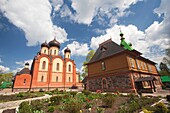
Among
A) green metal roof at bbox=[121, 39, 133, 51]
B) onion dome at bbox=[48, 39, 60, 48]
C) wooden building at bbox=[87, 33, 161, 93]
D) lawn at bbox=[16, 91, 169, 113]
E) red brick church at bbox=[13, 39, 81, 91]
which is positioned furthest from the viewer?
onion dome at bbox=[48, 39, 60, 48]

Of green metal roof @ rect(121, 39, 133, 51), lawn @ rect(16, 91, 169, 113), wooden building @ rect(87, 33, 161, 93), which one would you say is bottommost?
lawn @ rect(16, 91, 169, 113)

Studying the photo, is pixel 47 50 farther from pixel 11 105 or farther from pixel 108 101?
pixel 108 101

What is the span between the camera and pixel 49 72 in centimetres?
3128

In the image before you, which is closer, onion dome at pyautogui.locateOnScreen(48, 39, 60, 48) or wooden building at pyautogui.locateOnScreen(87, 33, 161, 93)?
wooden building at pyautogui.locateOnScreen(87, 33, 161, 93)

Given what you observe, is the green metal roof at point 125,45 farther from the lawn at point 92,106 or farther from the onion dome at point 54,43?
the onion dome at point 54,43

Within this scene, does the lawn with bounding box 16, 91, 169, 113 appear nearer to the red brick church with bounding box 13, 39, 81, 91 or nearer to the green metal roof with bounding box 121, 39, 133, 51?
the green metal roof with bounding box 121, 39, 133, 51

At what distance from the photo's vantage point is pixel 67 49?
128 feet

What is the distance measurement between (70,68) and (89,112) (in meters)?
30.4

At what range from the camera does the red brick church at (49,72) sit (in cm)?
2751

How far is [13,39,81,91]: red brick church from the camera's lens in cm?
2751

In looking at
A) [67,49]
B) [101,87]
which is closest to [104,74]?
[101,87]

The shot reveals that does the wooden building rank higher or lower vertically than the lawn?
higher

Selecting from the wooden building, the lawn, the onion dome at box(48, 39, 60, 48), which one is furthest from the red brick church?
the lawn

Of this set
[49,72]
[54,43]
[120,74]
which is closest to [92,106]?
[120,74]
